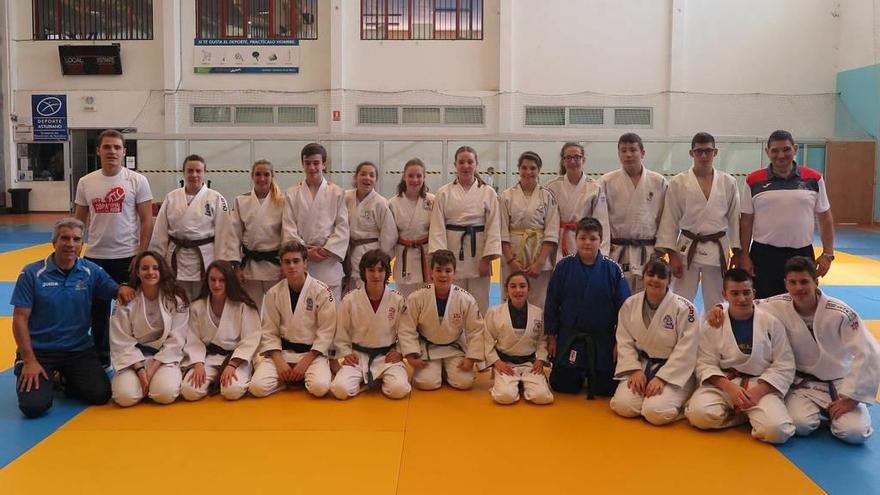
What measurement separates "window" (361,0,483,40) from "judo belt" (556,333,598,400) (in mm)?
12555

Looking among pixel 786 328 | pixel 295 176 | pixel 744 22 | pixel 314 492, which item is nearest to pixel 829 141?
pixel 744 22

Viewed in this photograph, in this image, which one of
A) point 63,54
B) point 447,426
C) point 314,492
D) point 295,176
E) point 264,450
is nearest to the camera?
point 314,492

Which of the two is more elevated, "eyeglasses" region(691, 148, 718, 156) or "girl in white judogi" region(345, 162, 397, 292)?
"eyeglasses" region(691, 148, 718, 156)

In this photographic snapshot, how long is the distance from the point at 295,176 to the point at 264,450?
32.7ft

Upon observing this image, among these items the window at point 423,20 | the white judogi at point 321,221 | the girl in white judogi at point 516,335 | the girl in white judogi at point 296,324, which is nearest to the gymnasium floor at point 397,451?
the girl in white judogi at point 296,324

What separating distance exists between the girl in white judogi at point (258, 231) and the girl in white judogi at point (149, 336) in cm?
76

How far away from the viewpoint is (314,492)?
9.91 feet

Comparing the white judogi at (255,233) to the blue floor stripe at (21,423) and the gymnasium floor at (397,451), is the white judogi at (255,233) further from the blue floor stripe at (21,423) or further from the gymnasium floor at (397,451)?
the blue floor stripe at (21,423)

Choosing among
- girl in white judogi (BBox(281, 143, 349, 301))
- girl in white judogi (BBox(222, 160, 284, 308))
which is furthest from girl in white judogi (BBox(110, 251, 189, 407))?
girl in white judogi (BBox(281, 143, 349, 301))

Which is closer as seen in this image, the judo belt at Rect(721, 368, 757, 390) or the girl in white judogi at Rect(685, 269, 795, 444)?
the girl in white judogi at Rect(685, 269, 795, 444)

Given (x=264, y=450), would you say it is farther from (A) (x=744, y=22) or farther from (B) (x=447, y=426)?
(A) (x=744, y=22)

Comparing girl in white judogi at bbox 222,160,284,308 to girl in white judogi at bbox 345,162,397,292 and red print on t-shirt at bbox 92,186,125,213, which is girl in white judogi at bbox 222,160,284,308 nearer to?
girl in white judogi at bbox 345,162,397,292

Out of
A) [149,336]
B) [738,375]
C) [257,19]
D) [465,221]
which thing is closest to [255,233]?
[149,336]

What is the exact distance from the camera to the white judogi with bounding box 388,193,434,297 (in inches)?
213
